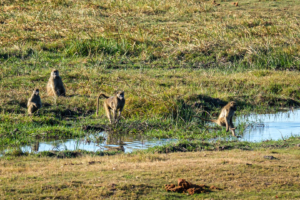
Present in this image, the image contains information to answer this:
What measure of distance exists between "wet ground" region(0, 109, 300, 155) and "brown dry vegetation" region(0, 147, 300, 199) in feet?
3.65

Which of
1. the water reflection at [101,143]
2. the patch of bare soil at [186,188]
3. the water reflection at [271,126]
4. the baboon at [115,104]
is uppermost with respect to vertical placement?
the baboon at [115,104]

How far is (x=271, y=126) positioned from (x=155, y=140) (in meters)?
3.42

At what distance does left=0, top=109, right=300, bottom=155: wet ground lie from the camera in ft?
31.9

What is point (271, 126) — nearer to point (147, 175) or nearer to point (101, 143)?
point (101, 143)

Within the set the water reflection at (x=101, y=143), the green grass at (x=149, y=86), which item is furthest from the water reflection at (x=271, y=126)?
the water reflection at (x=101, y=143)

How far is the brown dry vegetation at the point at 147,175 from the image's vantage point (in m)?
6.53

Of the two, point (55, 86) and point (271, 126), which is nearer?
point (271, 126)

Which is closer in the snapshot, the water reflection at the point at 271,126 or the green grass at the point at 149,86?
the green grass at the point at 149,86

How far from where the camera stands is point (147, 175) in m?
7.28

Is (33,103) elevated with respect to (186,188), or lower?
elevated

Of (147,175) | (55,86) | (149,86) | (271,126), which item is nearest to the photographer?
(147,175)

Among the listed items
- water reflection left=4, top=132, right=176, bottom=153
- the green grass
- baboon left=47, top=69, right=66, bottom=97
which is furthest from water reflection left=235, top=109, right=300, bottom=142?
baboon left=47, top=69, right=66, bottom=97

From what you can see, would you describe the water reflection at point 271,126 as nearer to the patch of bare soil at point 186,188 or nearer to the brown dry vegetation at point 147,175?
the brown dry vegetation at point 147,175

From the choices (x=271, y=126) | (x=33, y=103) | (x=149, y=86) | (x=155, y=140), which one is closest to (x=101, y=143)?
(x=155, y=140)
